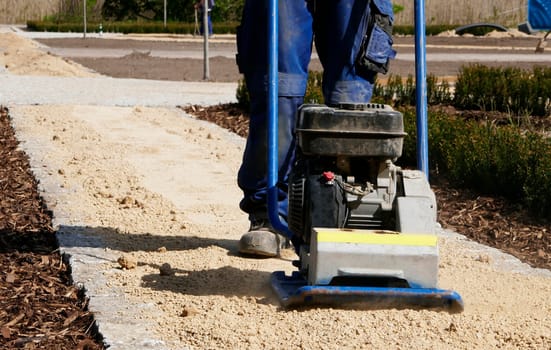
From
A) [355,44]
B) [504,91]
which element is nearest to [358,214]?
[355,44]

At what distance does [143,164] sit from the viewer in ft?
26.1

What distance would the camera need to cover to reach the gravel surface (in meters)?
3.71

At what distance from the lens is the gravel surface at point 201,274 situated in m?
3.71

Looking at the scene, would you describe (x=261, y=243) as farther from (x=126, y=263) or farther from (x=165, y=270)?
(x=126, y=263)

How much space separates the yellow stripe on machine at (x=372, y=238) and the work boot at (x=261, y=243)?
3.65 ft

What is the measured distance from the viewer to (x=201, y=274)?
4633 millimetres

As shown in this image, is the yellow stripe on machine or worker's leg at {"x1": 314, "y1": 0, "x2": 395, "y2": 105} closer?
the yellow stripe on machine

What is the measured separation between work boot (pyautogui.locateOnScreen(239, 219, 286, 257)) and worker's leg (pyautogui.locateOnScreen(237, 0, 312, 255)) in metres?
0.10

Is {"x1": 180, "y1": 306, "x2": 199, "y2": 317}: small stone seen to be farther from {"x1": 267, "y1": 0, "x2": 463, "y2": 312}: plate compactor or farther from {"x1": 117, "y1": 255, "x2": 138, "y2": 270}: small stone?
{"x1": 117, "y1": 255, "x2": 138, "y2": 270}: small stone

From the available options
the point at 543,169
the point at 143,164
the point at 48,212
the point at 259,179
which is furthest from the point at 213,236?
the point at 143,164

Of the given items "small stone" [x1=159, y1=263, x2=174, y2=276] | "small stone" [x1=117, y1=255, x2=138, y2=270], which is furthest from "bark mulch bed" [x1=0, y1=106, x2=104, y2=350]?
"small stone" [x1=159, y1=263, x2=174, y2=276]

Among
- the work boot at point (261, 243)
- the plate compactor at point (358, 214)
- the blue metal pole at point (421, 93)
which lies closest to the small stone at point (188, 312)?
the plate compactor at point (358, 214)

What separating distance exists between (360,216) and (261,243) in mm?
996

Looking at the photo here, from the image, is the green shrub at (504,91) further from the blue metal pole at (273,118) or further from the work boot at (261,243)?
the blue metal pole at (273,118)
